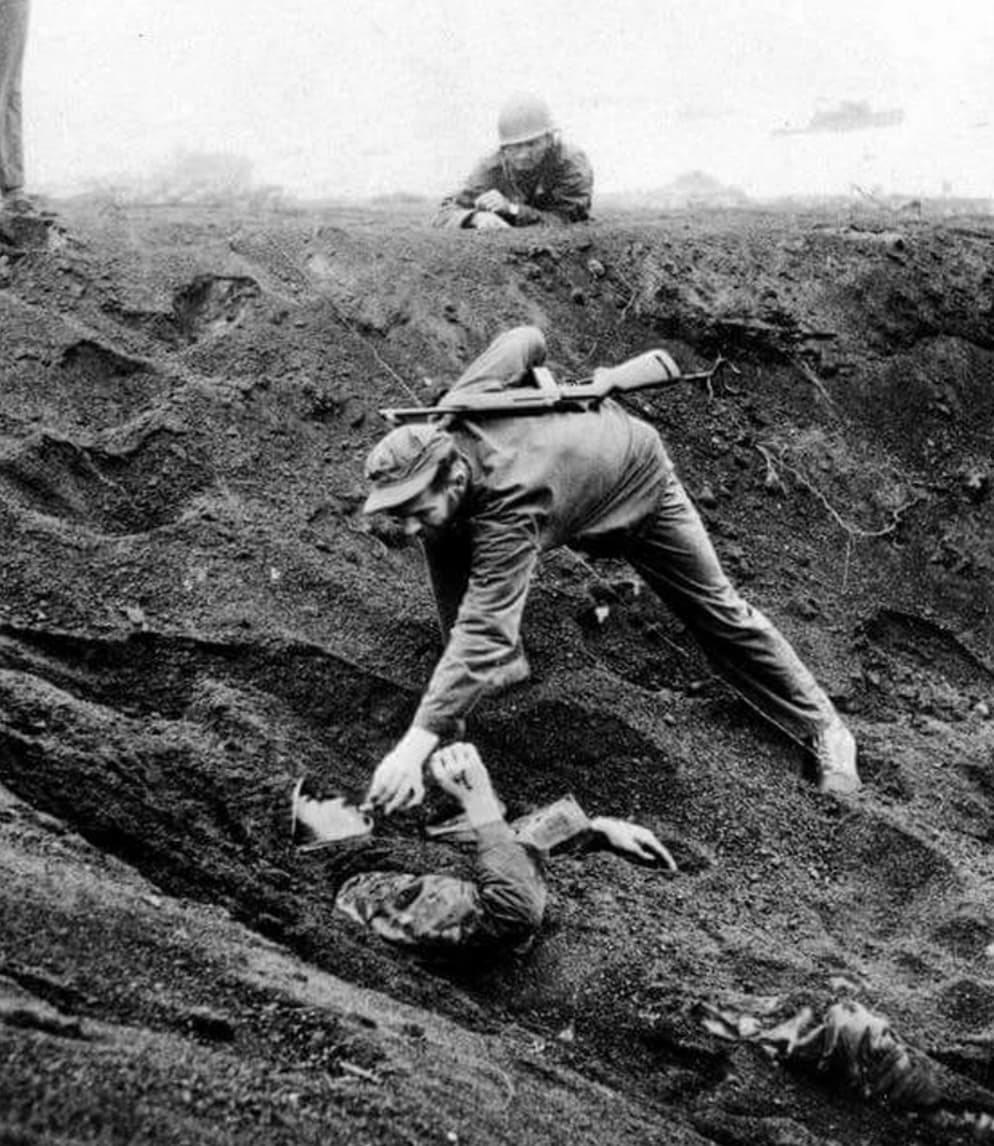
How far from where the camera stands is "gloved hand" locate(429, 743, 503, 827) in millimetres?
3611

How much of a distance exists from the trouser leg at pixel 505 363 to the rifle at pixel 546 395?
0.04 m

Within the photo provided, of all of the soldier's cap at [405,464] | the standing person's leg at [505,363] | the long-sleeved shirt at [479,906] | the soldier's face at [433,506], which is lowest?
the long-sleeved shirt at [479,906]

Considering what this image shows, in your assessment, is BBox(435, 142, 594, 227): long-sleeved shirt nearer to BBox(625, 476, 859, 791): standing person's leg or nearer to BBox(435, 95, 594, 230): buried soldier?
BBox(435, 95, 594, 230): buried soldier

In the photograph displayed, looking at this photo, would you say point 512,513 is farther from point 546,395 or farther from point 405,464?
point 546,395

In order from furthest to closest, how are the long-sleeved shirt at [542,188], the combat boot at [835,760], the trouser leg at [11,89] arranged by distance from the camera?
the long-sleeved shirt at [542,188]
the trouser leg at [11,89]
the combat boot at [835,760]

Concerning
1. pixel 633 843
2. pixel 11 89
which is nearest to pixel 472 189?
pixel 11 89

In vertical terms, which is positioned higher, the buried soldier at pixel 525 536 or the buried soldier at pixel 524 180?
the buried soldier at pixel 524 180

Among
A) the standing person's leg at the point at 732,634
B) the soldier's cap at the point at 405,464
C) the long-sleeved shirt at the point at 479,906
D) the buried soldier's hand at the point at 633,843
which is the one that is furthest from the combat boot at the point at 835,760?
the soldier's cap at the point at 405,464

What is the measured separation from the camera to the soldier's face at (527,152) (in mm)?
6965

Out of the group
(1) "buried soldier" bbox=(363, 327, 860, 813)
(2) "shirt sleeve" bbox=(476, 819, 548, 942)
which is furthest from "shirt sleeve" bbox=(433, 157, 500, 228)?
(2) "shirt sleeve" bbox=(476, 819, 548, 942)

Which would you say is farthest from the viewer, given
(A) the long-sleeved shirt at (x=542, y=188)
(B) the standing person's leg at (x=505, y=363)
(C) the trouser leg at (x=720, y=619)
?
(A) the long-sleeved shirt at (x=542, y=188)

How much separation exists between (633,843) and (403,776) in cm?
93

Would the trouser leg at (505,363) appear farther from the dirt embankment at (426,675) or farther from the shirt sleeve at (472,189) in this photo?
the shirt sleeve at (472,189)

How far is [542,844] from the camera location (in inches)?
155
